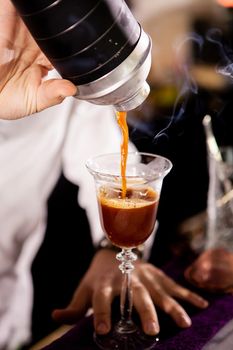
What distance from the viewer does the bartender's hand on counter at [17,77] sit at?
1061 mm

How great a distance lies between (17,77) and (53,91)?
0.16 metres

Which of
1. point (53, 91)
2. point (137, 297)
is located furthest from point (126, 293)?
point (53, 91)

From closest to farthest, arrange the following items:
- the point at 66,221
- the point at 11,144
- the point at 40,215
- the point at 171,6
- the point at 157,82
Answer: the point at 11,144, the point at 40,215, the point at 66,221, the point at 157,82, the point at 171,6

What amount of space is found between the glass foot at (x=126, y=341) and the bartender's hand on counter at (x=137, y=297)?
0.5 inches

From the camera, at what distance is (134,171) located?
1.18 metres

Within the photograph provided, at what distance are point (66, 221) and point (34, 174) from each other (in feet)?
2.05

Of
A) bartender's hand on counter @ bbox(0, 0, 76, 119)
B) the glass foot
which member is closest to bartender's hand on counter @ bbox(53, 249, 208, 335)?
the glass foot

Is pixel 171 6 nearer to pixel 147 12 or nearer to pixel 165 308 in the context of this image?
pixel 147 12

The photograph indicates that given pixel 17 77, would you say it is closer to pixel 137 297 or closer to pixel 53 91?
pixel 53 91

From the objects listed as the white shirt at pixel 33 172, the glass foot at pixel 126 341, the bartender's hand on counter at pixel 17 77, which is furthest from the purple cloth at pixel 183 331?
→ the white shirt at pixel 33 172

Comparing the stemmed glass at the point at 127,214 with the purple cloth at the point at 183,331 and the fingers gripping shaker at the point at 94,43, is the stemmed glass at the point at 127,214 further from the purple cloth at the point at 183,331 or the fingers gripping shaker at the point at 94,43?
the fingers gripping shaker at the point at 94,43

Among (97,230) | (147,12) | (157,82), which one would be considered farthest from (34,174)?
(147,12)

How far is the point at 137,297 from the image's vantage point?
46.0 inches

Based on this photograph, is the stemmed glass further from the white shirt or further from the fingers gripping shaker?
the white shirt
